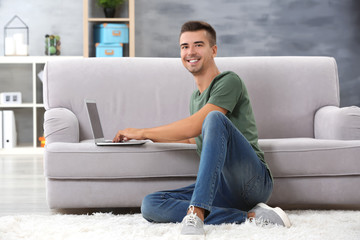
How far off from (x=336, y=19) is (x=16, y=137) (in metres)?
3.96

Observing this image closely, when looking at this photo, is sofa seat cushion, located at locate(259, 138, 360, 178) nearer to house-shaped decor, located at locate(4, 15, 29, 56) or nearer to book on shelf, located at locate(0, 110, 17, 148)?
book on shelf, located at locate(0, 110, 17, 148)

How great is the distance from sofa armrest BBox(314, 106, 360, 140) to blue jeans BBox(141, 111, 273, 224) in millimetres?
774

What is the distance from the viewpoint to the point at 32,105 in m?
5.16

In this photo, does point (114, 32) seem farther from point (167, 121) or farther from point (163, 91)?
point (167, 121)

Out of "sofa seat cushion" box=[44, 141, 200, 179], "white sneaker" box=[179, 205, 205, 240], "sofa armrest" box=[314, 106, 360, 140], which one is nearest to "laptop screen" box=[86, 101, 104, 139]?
"sofa seat cushion" box=[44, 141, 200, 179]

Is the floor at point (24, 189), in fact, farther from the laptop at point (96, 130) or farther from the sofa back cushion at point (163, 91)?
the sofa back cushion at point (163, 91)

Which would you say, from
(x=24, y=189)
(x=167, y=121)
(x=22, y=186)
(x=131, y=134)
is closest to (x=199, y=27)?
(x=131, y=134)

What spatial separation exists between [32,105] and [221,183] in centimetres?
372

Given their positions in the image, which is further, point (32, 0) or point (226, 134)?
point (32, 0)

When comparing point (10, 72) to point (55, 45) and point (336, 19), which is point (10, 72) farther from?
point (336, 19)

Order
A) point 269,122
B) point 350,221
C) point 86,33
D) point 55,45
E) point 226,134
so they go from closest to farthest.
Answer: point 226,134 < point 350,221 < point 269,122 < point 86,33 < point 55,45

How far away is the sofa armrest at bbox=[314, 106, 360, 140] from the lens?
2.46m

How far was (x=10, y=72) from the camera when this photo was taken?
221 inches

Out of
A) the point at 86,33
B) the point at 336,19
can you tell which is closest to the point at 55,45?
the point at 86,33
